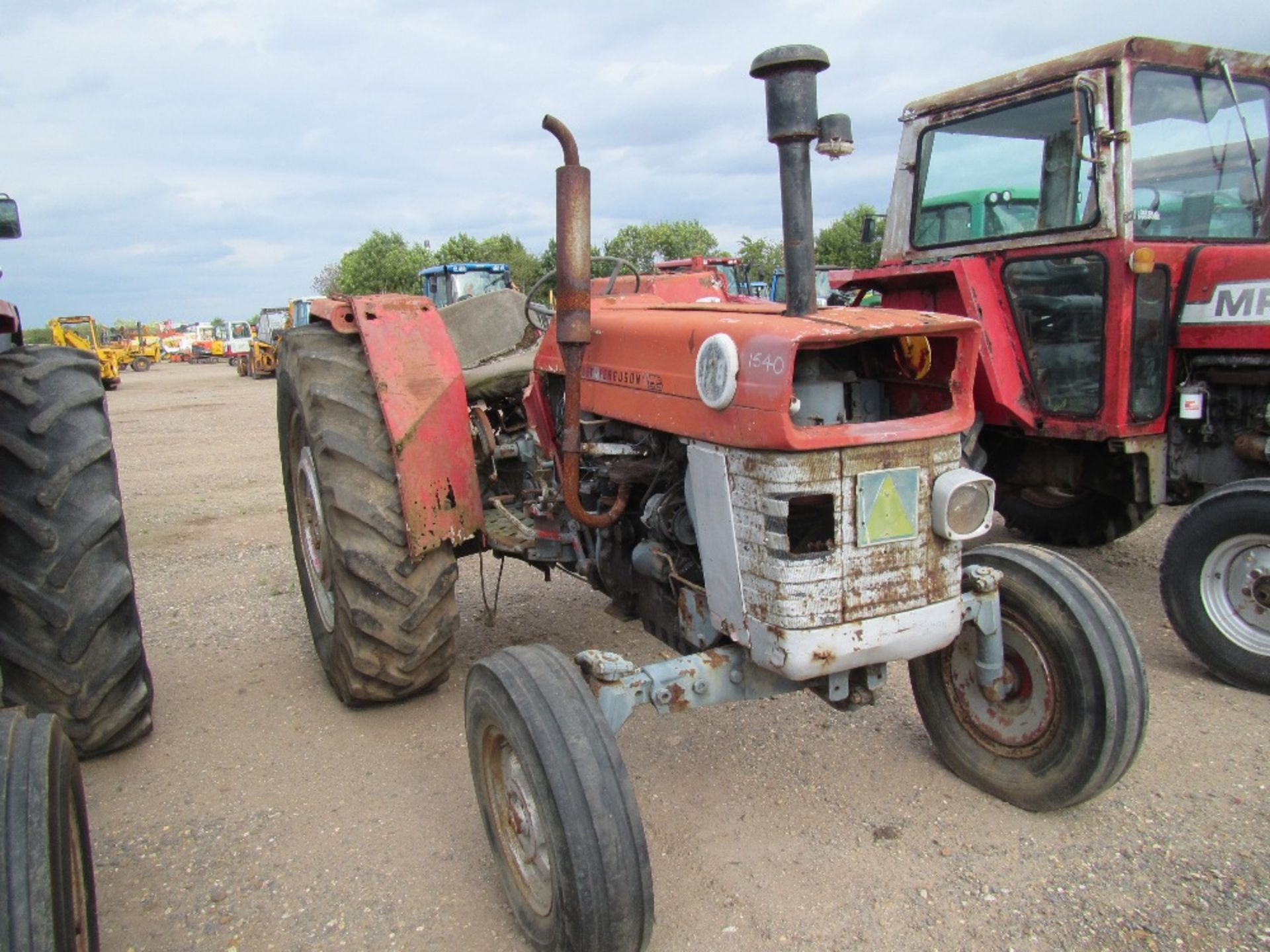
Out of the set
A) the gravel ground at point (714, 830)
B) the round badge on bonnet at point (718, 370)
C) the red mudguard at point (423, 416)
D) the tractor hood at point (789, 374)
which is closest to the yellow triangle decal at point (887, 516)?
the tractor hood at point (789, 374)

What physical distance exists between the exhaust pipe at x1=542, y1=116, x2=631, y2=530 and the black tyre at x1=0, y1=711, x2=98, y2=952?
1.34 metres

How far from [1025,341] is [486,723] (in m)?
3.20

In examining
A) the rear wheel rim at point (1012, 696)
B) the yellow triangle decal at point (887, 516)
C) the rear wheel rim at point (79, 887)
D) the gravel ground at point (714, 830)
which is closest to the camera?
the rear wheel rim at point (79, 887)

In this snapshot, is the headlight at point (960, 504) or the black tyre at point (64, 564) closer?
the headlight at point (960, 504)

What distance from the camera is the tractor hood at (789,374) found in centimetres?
210

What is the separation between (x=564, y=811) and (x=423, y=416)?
5.28 ft

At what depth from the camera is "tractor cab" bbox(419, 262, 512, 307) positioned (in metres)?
17.4

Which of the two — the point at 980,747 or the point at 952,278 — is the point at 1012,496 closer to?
the point at 952,278

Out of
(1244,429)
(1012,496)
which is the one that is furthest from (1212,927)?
(1012,496)

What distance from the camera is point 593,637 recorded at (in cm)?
427

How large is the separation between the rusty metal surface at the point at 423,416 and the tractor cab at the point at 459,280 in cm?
1371

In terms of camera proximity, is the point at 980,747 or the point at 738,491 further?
the point at 980,747

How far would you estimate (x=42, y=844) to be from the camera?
66.1 inches

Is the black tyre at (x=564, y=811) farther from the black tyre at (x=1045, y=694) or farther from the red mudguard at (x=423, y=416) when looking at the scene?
the black tyre at (x=1045, y=694)
